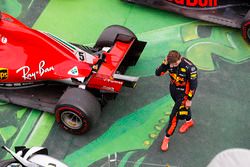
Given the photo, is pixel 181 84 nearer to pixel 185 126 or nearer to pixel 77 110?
pixel 185 126

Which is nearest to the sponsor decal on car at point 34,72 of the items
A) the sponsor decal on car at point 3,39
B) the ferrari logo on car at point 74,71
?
the ferrari logo on car at point 74,71

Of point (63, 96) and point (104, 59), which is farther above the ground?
point (104, 59)

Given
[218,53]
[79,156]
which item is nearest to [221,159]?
[79,156]

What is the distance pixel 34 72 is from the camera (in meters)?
7.41

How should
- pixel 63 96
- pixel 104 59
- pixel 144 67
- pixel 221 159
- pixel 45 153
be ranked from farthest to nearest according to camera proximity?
pixel 144 67 < pixel 104 59 < pixel 63 96 < pixel 45 153 < pixel 221 159

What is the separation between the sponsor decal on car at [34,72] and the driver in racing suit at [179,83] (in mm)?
1811

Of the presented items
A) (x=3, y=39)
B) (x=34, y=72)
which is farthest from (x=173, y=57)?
(x=3, y=39)

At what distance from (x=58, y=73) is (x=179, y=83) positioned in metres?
1.94

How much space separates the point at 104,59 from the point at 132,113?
978 mm

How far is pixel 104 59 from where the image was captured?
746 centimetres

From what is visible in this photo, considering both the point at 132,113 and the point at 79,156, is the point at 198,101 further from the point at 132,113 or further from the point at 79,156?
the point at 79,156

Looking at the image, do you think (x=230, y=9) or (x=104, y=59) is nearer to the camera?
(x=104, y=59)

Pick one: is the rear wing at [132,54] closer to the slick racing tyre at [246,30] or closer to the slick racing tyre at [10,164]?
the slick racing tyre at [246,30]

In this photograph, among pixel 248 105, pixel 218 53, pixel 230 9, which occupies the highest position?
pixel 230 9
